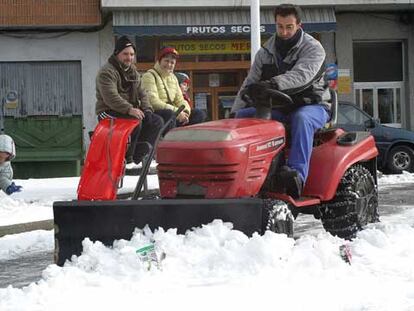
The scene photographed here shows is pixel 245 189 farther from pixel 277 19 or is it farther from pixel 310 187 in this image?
pixel 277 19

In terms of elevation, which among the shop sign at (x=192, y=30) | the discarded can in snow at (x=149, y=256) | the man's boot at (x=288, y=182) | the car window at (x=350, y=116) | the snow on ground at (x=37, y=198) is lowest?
the snow on ground at (x=37, y=198)

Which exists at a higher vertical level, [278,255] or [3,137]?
[3,137]

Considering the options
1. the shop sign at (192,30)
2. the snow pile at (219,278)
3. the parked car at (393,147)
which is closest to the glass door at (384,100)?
the shop sign at (192,30)

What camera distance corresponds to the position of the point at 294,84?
17.1ft

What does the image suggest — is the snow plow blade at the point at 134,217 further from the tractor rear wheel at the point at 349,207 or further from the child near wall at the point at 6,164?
the child near wall at the point at 6,164

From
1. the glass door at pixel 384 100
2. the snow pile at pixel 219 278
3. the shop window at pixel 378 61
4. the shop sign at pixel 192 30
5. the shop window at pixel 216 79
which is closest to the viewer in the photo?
the snow pile at pixel 219 278

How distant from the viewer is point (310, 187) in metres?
5.30

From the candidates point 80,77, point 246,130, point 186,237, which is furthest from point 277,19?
point 80,77

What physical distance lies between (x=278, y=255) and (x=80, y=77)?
1524 centimetres

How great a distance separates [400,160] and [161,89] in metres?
8.51

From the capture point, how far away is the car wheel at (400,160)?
1494 centimetres

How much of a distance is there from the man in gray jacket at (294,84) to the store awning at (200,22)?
39.3 ft

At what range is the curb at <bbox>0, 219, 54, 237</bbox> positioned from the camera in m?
7.72

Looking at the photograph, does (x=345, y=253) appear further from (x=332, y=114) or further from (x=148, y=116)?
(x=148, y=116)
